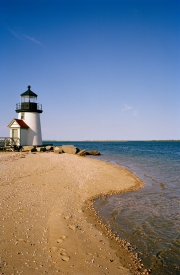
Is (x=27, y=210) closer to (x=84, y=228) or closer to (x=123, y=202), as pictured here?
(x=84, y=228)

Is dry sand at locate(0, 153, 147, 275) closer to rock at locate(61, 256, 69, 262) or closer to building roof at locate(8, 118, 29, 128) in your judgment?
rock at locate(61, 256, 69, 262)

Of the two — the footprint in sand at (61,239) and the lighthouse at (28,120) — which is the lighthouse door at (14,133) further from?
the footprint in sand at (61,239)

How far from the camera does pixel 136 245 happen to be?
647cm

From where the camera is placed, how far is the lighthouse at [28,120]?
3247 centimetres

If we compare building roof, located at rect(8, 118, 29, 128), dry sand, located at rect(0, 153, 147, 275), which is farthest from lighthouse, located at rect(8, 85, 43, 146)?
dry sand, located at rect(0, 153, 147, 275)

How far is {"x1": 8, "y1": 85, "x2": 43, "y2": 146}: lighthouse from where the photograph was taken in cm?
3247

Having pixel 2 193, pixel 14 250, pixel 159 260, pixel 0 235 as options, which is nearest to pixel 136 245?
pixel 159 260

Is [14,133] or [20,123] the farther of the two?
[14,133]

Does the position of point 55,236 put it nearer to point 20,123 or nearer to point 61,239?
point 61,239

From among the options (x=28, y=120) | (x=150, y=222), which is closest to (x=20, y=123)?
(x=28, y=120)

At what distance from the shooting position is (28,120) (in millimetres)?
33188

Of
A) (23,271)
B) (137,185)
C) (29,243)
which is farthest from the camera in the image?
(137,185)

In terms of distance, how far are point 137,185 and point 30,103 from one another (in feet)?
78.0

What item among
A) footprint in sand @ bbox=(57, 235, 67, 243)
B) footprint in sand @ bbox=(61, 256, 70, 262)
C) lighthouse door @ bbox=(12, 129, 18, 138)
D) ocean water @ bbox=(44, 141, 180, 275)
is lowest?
ocean water @ bbox=(44, 141, 180, 275)
